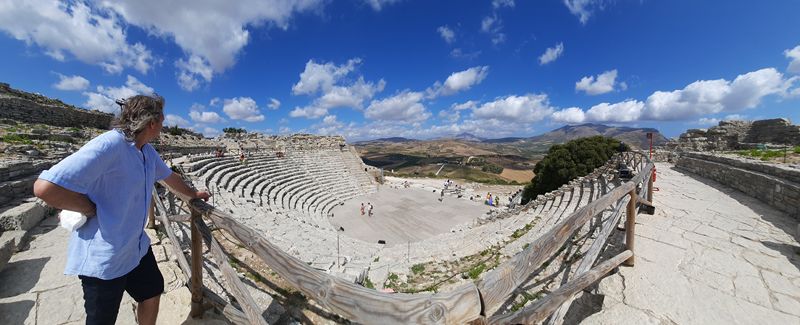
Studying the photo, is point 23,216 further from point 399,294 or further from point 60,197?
point 399,294

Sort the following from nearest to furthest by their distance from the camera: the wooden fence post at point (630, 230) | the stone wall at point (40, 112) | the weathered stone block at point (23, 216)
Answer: the wooden fence post at point (630, 230) < the weathered stone block at point (23, 216) < the stone wall at point (40, 112)

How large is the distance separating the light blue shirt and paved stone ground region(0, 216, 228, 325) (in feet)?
4.21

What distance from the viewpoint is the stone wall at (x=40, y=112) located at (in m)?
16.4

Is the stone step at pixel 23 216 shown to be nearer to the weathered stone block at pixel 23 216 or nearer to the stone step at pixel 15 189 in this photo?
the weathered stone block at pixel 23 216

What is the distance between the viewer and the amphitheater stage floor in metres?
15.6

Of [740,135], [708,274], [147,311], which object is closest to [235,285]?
[147,311]

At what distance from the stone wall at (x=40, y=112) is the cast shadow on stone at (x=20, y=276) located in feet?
50.7

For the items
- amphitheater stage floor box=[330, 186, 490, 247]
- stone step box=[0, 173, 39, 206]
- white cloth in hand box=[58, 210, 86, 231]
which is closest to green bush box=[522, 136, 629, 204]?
amphitheater stage floor box=[330, 186, 490, 247]

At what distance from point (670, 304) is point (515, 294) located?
1504mm

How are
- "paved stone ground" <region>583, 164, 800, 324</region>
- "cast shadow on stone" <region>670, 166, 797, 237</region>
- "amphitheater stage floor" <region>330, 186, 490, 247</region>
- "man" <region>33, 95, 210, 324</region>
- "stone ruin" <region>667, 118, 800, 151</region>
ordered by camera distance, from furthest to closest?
"amphitheater stage floor" <region>330, 186, 490, 247</region> < "stone ruin" <region>667, 118, 800, 151</region> < "cast shadow on stone" <region>670, 166, 797, 237</region> < "paved stone ground" <region>583, 164, 800, 324</region> < "man" <region>33, 95, 210, 324</region>

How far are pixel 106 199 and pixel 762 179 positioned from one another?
1114cm

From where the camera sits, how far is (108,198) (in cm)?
175

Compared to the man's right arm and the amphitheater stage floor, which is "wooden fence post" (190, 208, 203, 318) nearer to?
the man's right arm

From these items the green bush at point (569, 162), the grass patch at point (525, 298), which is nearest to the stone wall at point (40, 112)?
the grass patch at point (525, 298)
